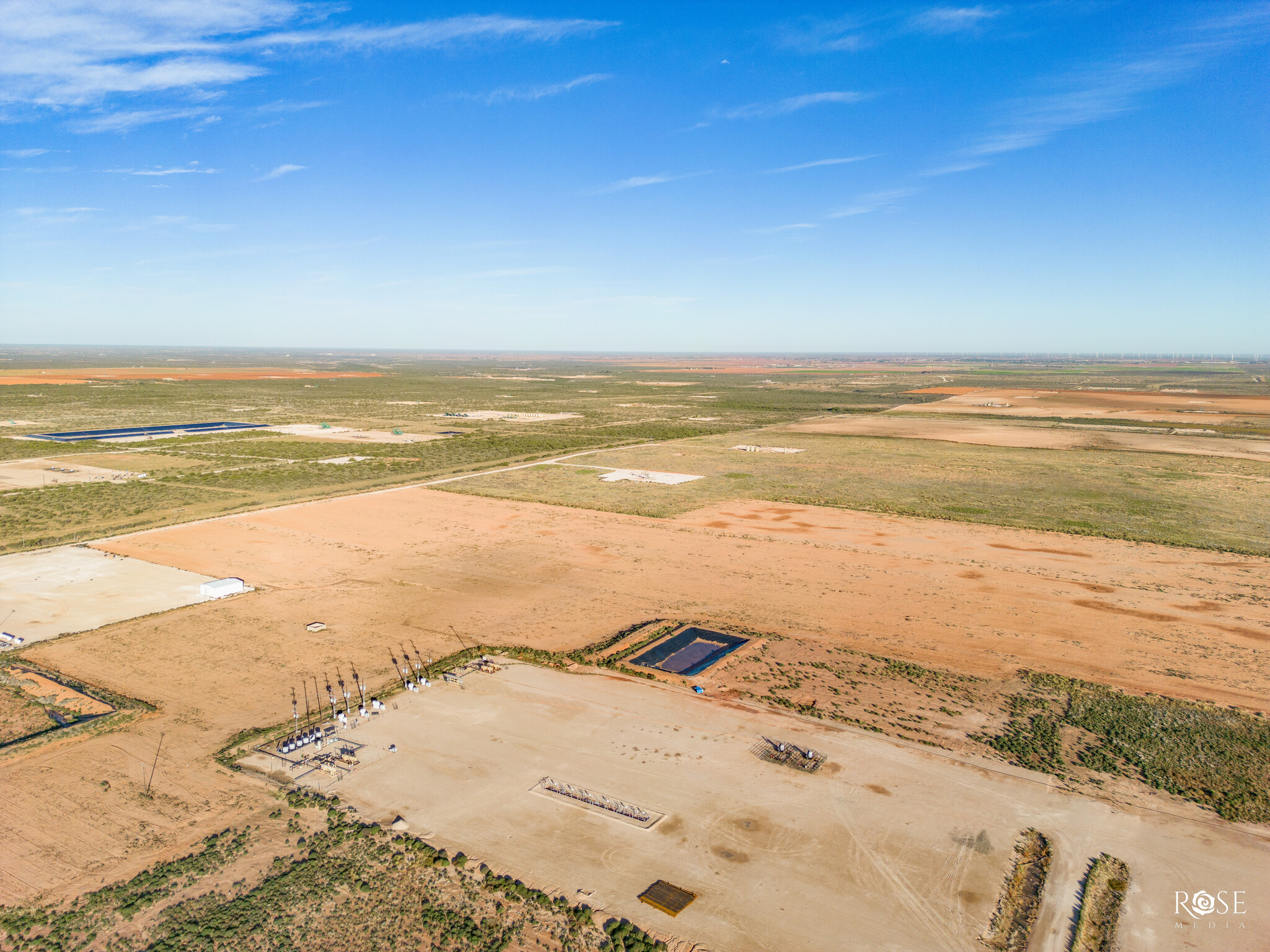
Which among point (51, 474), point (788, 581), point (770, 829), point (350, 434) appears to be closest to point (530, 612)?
point (788, 581)

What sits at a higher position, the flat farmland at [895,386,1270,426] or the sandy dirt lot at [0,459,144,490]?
the flat farmland at [895,386,1270,426]

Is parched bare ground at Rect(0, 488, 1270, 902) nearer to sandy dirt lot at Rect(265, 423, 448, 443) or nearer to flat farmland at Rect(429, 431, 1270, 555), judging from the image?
flat farmland at Rect(429, 431, 1270, 555)

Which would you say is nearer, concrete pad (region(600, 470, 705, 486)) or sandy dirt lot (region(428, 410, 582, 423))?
concrete pad (region(600, 470, 705, 486))

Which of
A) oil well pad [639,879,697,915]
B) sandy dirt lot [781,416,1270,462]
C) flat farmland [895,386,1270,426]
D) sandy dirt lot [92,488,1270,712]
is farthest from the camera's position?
flat farmland [895,386,1270,426]

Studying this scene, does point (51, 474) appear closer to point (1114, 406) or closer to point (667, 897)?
point (667, 897)

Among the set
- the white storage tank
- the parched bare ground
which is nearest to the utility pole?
the parched bare ground

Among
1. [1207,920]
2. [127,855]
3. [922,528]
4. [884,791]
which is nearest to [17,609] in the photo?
[127,855]
